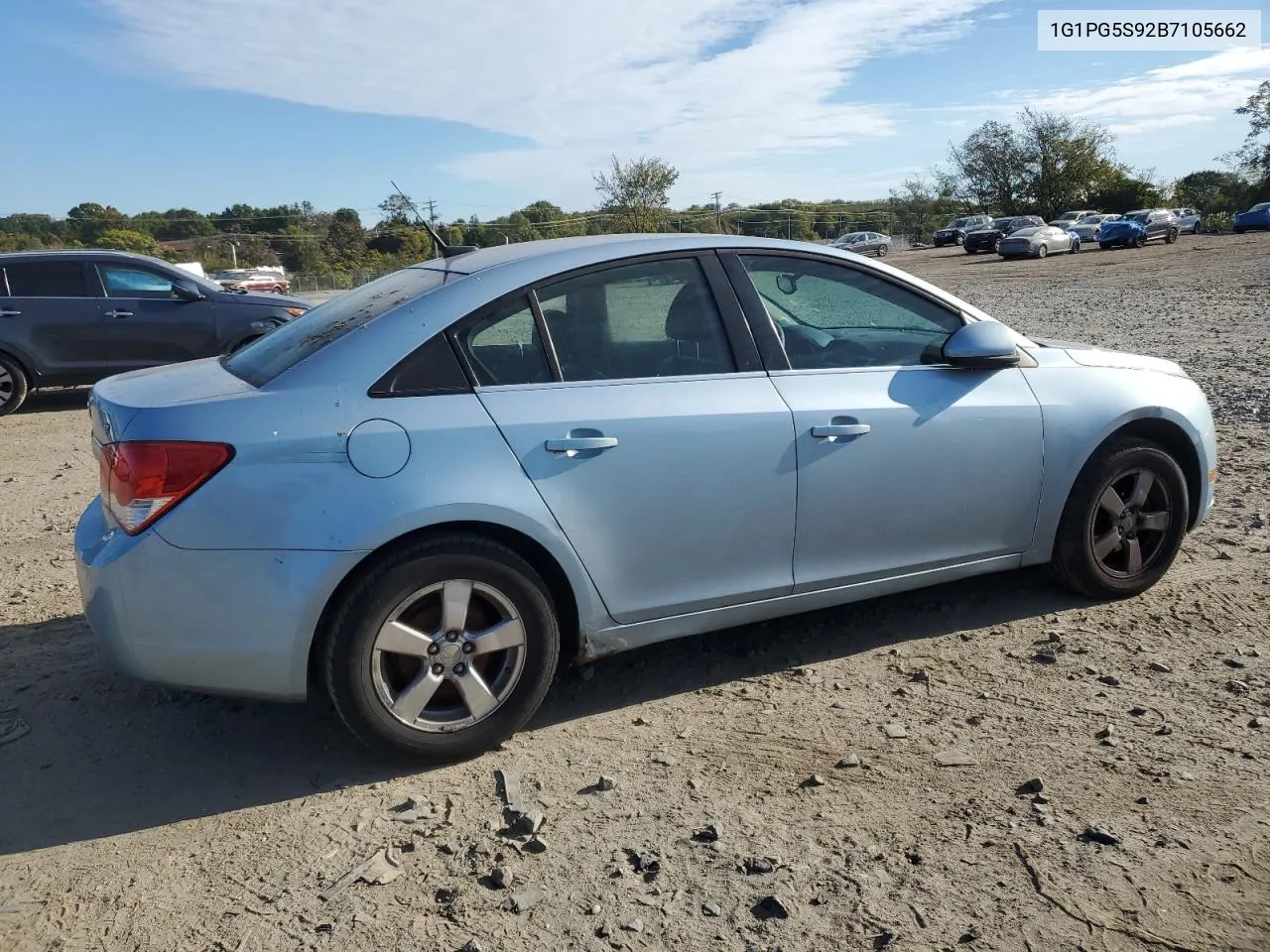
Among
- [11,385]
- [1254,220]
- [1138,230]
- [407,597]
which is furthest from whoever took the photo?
[1254,220]

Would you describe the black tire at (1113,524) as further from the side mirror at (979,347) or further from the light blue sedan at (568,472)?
the side mirror at (979,347)

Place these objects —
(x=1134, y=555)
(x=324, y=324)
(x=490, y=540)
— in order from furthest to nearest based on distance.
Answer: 1. (x=1134, y=555)
2. (x=324, y=324)
3. (x=490, y=540)

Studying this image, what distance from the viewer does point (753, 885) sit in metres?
2.67

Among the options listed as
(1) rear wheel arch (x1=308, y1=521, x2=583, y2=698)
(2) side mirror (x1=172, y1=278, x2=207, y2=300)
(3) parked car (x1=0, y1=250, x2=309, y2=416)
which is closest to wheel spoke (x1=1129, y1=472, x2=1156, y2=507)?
(1) rear wheel arch (x1=308, y1=521, x2=583, y2=698)

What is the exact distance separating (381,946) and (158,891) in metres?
0.69

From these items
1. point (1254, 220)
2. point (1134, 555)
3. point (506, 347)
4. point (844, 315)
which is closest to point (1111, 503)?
point (1134, 555)

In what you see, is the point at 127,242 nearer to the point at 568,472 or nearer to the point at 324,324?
the point at 324,324

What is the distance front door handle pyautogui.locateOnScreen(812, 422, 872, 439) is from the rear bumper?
5.38 ft

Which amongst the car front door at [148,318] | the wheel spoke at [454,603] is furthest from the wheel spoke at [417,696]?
the car front door at [148,318]

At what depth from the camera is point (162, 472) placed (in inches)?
119

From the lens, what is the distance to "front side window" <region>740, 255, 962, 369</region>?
3936mm

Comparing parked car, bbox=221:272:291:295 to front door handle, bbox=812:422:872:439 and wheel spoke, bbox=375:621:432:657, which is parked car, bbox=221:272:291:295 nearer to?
front door handle, bbox=812:422:872:439

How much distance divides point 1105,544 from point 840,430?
148cm

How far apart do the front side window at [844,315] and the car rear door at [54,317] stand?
360 inches
